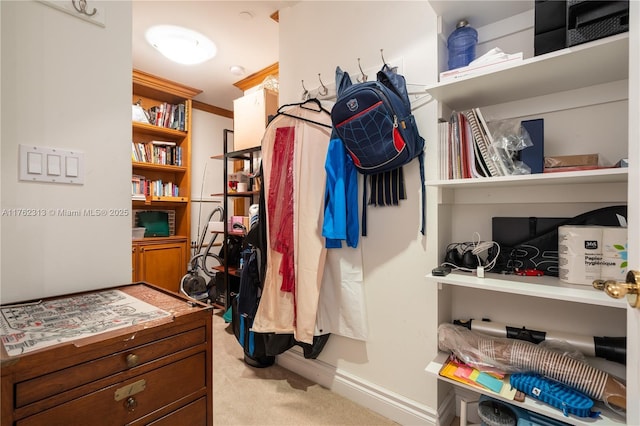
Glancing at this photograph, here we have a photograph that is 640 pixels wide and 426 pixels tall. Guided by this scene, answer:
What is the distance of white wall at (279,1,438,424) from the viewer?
59.3 inches

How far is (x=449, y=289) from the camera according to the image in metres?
1.54

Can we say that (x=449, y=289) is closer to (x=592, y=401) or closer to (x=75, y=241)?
(x=592, y=401)

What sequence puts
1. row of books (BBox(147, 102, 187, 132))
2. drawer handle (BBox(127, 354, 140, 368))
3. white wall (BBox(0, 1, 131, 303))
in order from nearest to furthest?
drawer handle (BBox(127, 354, 140, 368)) < white wall (BBox(0, 1, 131, 303)) < row of books (BBox(147, 102, 187, 132))

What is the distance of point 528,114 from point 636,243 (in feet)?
3.03

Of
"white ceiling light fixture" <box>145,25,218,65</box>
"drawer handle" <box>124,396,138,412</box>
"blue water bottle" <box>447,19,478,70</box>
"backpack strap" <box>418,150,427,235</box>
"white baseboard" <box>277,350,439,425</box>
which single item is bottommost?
"white baseboard" <box>277,350,439,425</box>

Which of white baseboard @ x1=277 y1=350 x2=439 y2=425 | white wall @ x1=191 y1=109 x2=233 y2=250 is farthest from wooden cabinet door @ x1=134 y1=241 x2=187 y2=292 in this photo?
white baseboard @ x1=277 y1=350 x2=439 y2=425

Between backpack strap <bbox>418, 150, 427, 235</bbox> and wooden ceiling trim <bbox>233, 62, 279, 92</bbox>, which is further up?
wooden ceiling trim <bbox>233, 62, 279, 92</bbox>

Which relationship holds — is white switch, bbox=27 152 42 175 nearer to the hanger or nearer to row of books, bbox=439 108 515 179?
the hanger

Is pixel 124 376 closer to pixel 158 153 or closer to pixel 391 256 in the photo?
pixel 391 256

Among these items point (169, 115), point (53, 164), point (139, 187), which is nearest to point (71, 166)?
point (53, 164)

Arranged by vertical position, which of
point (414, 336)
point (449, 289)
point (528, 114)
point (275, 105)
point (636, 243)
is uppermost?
point (275, 105)

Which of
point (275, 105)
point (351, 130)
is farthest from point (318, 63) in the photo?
point (351, 130)

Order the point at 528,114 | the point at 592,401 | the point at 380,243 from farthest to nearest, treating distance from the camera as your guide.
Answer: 1. the point at 380,243
2. the point at 528,114
3. the point at 592,401

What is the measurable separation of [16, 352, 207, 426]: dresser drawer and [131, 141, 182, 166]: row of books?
300cm
